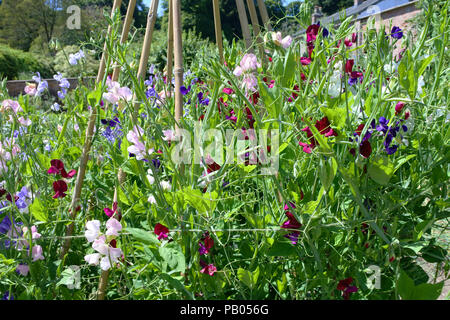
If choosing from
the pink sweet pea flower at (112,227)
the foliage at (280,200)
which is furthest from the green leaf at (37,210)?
the pink sweet pea flower at (112,227)

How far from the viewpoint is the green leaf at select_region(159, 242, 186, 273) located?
2.30ft

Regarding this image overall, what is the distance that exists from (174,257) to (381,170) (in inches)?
15.6

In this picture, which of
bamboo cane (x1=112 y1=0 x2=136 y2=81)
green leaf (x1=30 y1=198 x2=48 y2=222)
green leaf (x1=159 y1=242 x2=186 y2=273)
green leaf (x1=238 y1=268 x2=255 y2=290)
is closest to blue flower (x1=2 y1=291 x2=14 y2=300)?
green leaf (x1=30 y1=198 x2=48 y2=222)

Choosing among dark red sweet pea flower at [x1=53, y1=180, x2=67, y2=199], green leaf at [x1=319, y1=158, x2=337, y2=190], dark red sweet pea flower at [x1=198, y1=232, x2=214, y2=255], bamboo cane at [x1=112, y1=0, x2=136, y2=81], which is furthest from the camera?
bamboo cane at [x1=112, y1=0, x2=136, y2=81]

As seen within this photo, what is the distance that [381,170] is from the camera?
0.71 m

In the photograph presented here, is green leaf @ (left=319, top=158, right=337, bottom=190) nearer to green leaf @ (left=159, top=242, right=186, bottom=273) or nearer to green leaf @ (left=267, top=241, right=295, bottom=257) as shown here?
green leaf @ (left=267, top=241, right=295, bottom=257)

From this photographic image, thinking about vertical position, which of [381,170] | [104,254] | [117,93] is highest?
[117,93]

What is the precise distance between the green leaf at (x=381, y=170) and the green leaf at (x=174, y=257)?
0.37 m

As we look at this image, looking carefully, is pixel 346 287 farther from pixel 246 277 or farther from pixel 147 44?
pixel 147 44

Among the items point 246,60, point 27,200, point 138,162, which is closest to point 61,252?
point 27,200

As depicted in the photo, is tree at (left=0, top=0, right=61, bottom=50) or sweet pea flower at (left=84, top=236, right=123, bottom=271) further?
tree at (left=0, top=0, right=61, bottom=50)

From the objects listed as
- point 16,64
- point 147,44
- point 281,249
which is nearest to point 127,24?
point 147,44

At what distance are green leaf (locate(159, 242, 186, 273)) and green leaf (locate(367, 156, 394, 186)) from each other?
0.37 metres
